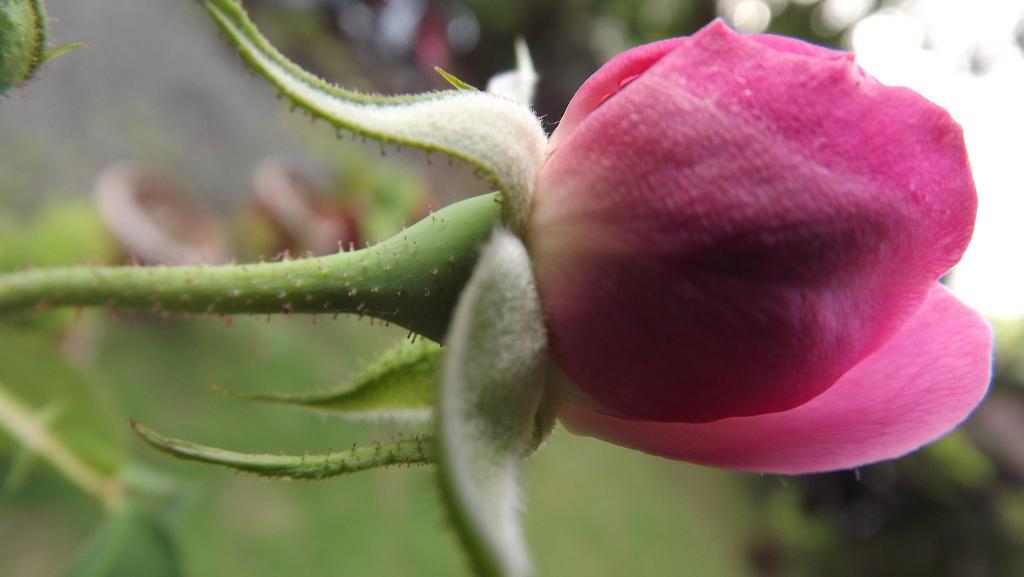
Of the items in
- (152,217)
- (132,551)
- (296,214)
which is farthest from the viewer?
(296,214)

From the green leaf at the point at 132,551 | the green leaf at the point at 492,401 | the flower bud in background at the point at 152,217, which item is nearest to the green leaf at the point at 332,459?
the green leaf at the point at 492,401

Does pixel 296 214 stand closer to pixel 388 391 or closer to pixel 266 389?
pixel 266 389

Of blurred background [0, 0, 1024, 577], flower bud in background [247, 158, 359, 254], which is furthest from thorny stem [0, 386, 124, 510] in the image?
flower bud in background [247, 158, 359, 254]

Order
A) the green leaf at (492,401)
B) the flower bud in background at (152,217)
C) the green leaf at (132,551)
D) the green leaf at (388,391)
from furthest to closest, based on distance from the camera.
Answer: the flower bud in background at (152,217), the green leaf at (132,551), the green leaf at (388,391), the green leaf at (492,401)

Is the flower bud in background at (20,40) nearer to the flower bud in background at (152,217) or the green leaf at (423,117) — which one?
the green leaf at (423,117)

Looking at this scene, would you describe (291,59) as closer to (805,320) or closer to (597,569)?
(805,320)

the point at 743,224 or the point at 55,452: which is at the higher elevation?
the point at 743,224

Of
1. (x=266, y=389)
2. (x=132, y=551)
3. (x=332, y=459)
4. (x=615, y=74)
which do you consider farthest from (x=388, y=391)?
(x=266, y=389)
